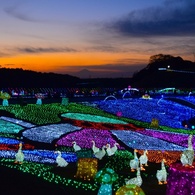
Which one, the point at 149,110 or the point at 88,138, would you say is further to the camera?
the point at 149,110

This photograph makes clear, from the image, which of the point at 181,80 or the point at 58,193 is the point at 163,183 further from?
the point at 181,80

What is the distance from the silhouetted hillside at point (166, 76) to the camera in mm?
130250

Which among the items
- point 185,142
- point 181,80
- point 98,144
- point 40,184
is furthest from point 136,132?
point 181,80

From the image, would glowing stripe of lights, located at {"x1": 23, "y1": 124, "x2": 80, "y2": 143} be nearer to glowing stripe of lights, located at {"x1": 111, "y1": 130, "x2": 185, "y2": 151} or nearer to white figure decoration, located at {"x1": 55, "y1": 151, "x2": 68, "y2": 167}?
glowing stripe of lights, located at {"x1": 111, "y1": 130, "x2": 185, "y2": 151}

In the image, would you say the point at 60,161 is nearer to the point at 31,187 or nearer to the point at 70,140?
the point at 31,187

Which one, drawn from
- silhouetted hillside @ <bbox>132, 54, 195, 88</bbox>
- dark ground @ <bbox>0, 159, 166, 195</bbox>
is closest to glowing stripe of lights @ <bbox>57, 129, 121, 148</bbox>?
dark ground @ <bbox>0, 159, 166, 195</bbox>

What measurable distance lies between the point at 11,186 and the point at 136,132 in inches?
845

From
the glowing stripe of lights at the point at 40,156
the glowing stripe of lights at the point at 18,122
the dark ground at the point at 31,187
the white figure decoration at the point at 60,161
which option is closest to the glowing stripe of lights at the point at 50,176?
the dark ground at the point at 31,187

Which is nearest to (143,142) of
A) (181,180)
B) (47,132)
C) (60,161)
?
(47,132)

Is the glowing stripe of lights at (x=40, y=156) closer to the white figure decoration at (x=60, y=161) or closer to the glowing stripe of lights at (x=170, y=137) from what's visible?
the white figure decoration at (x=60, y=161)

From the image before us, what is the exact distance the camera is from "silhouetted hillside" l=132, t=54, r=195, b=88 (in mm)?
130250

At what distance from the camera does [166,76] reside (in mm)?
136375

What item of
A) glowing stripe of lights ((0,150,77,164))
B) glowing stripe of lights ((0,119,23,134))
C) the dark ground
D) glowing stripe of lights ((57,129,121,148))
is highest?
the dark ground

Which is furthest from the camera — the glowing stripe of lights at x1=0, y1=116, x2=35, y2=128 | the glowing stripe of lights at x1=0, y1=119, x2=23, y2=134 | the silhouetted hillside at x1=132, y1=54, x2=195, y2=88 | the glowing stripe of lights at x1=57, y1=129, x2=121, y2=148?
the silhouetted hillside at x1=132, y1=54, x2=195, y2=88
